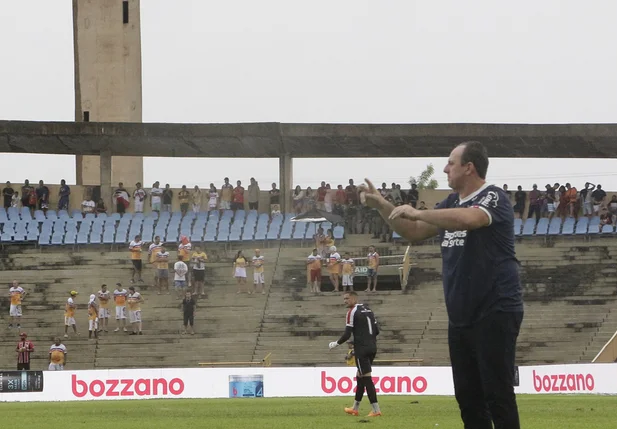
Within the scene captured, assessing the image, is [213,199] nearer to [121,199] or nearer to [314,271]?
[121,199]

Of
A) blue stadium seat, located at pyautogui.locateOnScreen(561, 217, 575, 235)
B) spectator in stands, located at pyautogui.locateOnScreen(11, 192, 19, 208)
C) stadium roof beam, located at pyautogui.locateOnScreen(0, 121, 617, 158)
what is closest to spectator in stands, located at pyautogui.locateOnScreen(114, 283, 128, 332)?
spectator in stands, located at pyautogui.locateOnScreen(11, 192, 19, 208)

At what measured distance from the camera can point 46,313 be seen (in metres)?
40.2

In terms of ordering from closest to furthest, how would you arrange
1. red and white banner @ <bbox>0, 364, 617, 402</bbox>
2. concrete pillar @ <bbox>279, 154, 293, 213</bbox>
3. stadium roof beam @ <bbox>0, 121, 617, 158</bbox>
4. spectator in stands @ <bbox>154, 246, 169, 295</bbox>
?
1. red and white banner @ <bbox>0, 364, 617, 402</bbox>
2. spectator in stands @ <bbox>154, 246, 169, 295</bbox>
3. stadium roof beam @ <bbox>0, 121, 617, 158</bbox>
4. concrete pillar @ <bbox>279, 154, 293, 213</bbox>

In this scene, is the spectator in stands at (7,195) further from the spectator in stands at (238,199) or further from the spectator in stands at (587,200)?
the spectator in stands at (587,200)

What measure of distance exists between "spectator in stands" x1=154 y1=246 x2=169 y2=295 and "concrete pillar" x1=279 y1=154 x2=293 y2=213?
7819 millimetres

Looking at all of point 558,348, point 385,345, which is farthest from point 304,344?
point 558,348

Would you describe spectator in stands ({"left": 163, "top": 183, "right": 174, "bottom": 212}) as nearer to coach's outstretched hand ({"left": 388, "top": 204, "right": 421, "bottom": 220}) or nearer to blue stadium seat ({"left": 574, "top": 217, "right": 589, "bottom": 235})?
blue stadium seat ({"left": 574, "top": 217, "right": 589, "bottom": 235})

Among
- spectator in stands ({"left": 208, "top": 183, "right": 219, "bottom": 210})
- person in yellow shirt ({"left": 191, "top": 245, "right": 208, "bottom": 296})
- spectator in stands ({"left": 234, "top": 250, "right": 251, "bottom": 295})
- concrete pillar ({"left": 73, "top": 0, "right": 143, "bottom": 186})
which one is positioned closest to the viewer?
person in yellow shirt ({"left": 191, "top": 245, "right": 208, "bottom": 296})

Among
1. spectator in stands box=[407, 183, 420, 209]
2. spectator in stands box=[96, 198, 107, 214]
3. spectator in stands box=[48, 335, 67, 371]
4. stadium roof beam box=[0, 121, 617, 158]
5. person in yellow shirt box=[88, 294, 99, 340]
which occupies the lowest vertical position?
spectator in stands box=[48, 335, 67, 371]

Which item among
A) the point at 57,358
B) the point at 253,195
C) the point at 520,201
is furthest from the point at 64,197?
the point at 520,201

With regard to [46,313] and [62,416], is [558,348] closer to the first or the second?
[46,313]

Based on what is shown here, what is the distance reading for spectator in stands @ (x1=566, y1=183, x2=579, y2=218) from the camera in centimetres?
4475

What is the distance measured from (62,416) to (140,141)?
30451mm

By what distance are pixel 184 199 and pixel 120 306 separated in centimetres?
963
